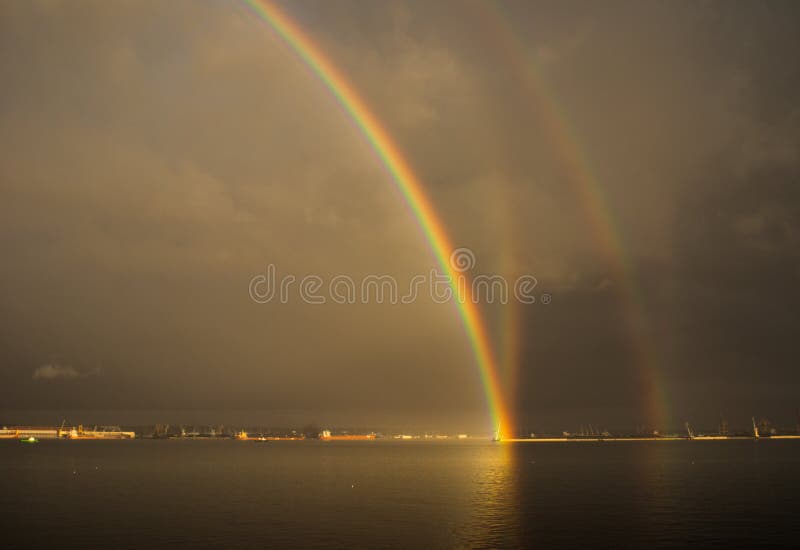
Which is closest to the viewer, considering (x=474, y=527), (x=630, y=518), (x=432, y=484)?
(x=474, y=527)

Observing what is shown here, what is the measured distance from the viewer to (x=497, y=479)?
154875mm

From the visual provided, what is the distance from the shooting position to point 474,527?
251 ft

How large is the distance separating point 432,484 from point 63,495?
6872 centimetres

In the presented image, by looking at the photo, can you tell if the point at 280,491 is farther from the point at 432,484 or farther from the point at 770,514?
the point at 770,514

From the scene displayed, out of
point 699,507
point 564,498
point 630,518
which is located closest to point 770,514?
point 699,507

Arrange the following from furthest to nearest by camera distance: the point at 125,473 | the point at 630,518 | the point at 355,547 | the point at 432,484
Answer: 1. the point at 125,473
2. the point at 432,484
3. the point at 630,518
4. the point at 355,547

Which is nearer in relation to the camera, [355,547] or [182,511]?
[355,547]

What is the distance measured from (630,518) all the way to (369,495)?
44.9 meters

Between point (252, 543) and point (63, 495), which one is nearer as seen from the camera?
point (252, 543)

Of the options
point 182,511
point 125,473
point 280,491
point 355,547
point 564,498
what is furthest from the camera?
point 125,473

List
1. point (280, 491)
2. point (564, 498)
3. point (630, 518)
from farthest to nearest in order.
Result: point (280, 491), point (564, 498), point (630, 518)

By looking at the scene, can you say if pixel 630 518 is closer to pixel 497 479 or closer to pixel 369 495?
pixel 369 495

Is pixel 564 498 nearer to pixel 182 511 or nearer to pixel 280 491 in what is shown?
pixel 280 491

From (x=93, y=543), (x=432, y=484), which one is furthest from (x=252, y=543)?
(x=432, y=484)
